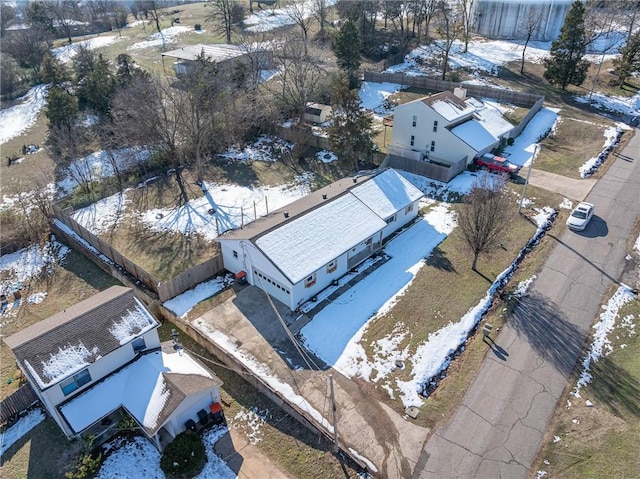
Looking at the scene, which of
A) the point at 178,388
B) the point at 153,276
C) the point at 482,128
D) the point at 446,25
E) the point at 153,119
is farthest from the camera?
the point at 446,25

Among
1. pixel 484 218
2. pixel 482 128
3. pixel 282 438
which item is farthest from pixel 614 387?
pixel 482 128

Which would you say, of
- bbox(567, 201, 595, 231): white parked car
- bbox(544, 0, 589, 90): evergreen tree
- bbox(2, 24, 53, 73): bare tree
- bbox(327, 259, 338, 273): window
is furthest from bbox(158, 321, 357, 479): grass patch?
bbox(2, 24, 53, 73): bare tree

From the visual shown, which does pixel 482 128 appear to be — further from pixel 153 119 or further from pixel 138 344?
pixel 138 344

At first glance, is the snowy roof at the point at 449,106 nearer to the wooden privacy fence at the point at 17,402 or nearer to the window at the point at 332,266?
the window at the point at 332,266

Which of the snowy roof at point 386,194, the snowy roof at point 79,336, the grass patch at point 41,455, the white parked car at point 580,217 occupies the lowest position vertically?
the grass patch at point 41,455

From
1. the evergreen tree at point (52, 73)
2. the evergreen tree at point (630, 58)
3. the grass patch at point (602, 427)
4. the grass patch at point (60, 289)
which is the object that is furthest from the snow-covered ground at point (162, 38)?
the grass patch at point (602, 427)

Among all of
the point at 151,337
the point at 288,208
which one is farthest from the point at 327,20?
the point at 151,337

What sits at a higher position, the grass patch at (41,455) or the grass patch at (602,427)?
the grass patch at (602,427)
